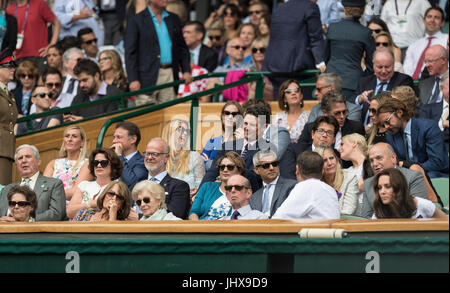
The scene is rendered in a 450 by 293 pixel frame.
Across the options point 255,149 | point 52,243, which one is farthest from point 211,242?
point 255,149

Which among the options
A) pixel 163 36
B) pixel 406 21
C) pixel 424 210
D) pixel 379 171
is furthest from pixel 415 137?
pixel 163 36

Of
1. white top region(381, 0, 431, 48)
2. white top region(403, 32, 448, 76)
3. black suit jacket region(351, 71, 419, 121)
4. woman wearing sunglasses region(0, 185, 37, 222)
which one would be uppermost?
white top region(381, 0, 431, 48)

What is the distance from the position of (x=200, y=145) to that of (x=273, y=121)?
1.13 meters

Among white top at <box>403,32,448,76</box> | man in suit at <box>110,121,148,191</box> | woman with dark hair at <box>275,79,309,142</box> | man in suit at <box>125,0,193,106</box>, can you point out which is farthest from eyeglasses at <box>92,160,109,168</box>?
white top at <box>403,32,448,76</box>

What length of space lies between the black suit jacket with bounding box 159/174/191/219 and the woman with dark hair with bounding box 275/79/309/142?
209 centimetres

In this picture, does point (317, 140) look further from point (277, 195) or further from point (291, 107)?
point (291, 107)

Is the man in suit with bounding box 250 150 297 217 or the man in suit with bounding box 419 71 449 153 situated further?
the man in suit with bounding box 419 71 449 153

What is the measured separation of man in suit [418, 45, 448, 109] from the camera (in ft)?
38.5

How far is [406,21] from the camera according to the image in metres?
14.9

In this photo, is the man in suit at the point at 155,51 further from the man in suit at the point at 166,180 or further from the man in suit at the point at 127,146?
the man in suit at the point at 166,180

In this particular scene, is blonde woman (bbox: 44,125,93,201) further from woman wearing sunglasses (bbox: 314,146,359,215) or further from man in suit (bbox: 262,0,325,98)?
man in suit (bbox: 262,0,325,98)

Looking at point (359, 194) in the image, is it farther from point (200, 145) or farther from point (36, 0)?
point (36, 0)

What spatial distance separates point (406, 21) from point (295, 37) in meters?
2.01

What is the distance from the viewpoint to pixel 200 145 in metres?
12.5
